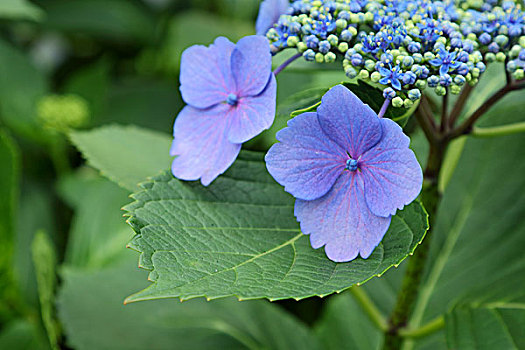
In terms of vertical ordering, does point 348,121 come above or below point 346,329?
above

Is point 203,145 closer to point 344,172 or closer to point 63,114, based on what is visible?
point 344,172

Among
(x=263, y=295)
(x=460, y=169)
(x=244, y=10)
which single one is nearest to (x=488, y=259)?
(x=460, y=169)

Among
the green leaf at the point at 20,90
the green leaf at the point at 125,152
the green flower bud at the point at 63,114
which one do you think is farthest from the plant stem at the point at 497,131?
the green leaf at the point at 20,90

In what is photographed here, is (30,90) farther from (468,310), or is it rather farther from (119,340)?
(468,310)

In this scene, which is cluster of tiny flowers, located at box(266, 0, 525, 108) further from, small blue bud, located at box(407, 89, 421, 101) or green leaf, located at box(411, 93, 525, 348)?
green leaf, located at box(411, 93, 525, 348)

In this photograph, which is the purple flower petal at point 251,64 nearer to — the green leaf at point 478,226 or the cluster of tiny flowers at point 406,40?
the cluster of tiny flowers at point 406,40

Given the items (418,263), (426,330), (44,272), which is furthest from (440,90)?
(44,272)

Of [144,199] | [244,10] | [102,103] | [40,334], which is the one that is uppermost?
[144,199]
